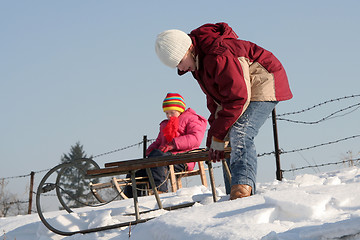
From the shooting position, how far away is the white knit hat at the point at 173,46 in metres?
3.48

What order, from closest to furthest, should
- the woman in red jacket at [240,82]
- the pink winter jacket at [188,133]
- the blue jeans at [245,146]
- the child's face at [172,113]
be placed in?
the woman in red jacket at [240,82], the blue jeans at [245,146], the pink winter jacket at [188,133], the child's face at [172,113]

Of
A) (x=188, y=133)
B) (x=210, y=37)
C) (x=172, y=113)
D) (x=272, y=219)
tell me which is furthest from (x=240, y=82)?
(x=172, y=113)

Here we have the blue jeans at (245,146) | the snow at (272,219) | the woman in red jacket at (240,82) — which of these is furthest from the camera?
the blue jeans at (245,146)

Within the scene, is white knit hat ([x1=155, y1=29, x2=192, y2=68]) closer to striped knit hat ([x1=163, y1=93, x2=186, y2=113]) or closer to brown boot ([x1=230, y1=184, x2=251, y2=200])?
brown boot ([x1=230, y1=184, x2=251, y2=200])

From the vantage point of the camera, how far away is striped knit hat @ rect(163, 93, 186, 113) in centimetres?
738

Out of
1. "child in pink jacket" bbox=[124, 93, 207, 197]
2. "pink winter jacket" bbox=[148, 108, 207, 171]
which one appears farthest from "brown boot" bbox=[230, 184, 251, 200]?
"pink winter jacket" bbox=[148, 108, 207, 171]

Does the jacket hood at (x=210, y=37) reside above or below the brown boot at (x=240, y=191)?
above

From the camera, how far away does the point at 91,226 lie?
3.70 metres

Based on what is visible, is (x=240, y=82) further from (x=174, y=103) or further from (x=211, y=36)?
(x=174, y=103)

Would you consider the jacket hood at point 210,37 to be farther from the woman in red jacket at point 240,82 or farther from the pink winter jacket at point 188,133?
the pink winter jacket at point 188,133

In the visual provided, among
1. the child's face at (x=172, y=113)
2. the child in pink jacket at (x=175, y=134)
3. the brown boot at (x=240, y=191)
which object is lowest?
the brown boot at (x=240, y=191)

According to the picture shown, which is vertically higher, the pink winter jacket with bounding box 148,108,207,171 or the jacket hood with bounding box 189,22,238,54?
the jacket hood with bounding box 189,22,238,54

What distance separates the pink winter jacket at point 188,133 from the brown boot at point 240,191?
134 inches

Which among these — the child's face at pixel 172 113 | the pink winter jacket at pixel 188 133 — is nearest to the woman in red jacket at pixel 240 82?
the pink winter jacket at pixel 188 133
